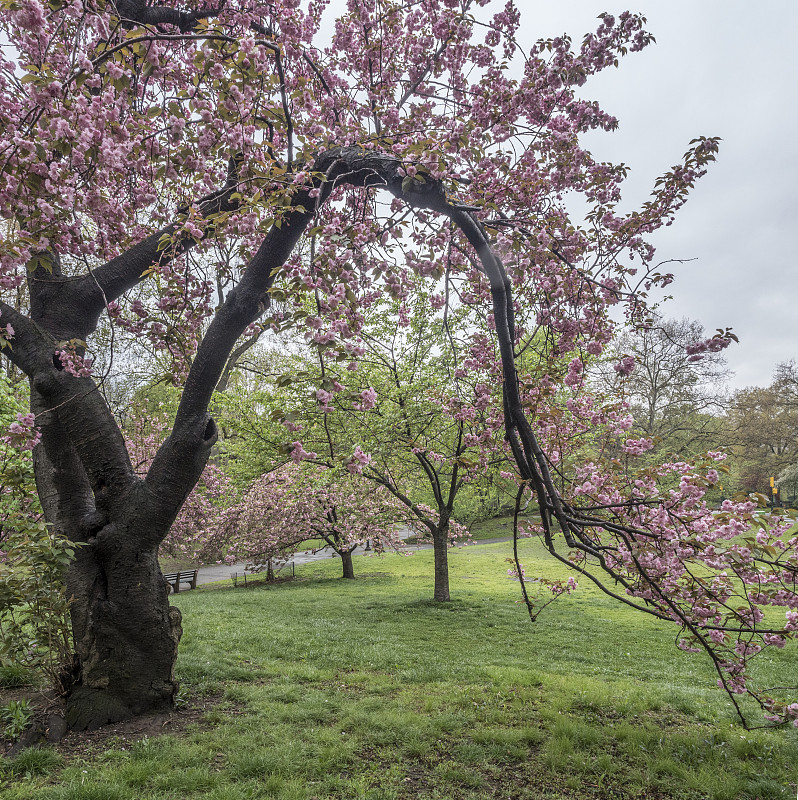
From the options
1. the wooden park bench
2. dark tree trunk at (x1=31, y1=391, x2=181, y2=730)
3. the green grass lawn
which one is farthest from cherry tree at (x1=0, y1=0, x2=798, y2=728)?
the wooden park bench

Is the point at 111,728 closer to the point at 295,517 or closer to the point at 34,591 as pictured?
the point at 34,591

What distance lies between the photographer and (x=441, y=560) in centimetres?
1245

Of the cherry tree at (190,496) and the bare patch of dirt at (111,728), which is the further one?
the cherry tree at (190,496)

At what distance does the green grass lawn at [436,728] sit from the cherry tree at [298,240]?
884 mm

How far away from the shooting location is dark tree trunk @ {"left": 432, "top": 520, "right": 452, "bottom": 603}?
12.1 metres

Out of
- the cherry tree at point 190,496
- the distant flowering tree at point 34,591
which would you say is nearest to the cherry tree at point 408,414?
the distant flowering tree at point 34,591

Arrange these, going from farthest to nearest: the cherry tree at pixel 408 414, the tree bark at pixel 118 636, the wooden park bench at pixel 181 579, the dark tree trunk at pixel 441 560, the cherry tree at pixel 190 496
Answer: the cherry tree at pixel 190 496 → the wooden park bench at pixel 181 579 → the dark tree trunk at pixel 441 560 → the cherry tree at pixel 408 414 → the tree bark at pixel 118 636

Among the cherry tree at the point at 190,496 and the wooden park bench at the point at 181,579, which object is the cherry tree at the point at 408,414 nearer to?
the cherry tree at the point at 190,496

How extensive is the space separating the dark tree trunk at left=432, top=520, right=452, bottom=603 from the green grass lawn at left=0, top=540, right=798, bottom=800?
308cm

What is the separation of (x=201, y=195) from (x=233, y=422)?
754cm

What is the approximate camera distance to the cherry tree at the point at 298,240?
3449 mm

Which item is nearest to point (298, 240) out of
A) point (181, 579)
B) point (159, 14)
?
point (159, 14)

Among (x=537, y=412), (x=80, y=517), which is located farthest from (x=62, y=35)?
(x=537, y=412)

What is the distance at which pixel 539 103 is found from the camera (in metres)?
4.87
